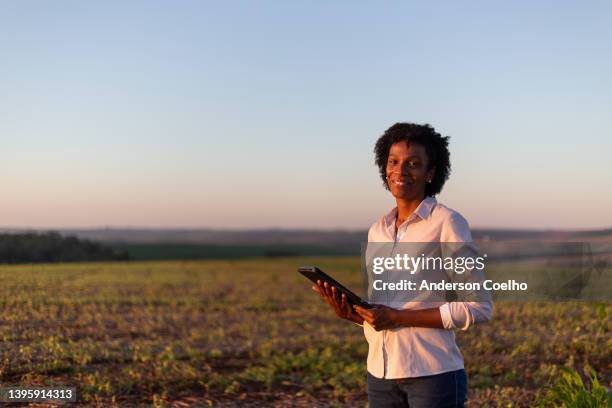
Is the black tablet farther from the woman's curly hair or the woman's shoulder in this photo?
the woman's curly hair

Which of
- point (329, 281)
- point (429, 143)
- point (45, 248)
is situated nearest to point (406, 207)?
point (429, 143)

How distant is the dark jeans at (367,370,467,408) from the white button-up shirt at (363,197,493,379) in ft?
0.10

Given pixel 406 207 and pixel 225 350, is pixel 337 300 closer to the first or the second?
pixel 406 207

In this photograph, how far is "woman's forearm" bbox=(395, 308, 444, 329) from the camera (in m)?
3.06

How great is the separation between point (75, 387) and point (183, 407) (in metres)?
1.04

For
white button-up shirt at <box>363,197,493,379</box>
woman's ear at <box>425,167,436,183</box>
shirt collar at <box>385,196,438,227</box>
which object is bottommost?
white button-up shirt at <box>363,197,493,379</box>

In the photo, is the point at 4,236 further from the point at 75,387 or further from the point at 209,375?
the point at 209,375

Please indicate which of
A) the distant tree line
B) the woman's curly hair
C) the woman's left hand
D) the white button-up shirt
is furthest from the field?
the woman's left hand

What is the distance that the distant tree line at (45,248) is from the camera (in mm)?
8062

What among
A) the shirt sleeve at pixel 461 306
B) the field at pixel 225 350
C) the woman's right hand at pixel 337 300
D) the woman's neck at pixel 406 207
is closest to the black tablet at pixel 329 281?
the woman's right hand at pixel 337 300

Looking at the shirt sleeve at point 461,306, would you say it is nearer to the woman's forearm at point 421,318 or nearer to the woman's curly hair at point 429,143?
the woman's forearm at point 421,318

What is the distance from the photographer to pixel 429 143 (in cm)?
341

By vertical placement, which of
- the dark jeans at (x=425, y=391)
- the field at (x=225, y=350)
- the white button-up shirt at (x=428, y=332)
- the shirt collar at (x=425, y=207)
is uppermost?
the shirt collar at (x=425, y=207)

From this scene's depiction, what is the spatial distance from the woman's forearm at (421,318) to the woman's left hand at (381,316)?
0.02 meters
